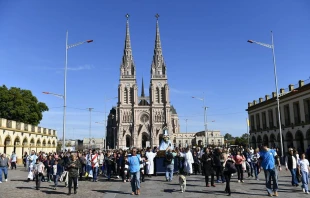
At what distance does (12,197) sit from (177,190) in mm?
6555

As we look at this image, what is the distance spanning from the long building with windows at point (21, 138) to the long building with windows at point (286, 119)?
105 ft

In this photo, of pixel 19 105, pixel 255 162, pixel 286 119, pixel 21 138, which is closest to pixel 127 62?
pixel 19 105

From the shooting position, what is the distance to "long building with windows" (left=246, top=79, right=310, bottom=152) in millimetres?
31875

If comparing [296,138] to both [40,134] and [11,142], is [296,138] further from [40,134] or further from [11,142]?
[40,134]

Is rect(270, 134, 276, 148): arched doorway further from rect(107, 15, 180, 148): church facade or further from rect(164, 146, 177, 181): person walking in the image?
rect(107, 15, 180, 148): church facade

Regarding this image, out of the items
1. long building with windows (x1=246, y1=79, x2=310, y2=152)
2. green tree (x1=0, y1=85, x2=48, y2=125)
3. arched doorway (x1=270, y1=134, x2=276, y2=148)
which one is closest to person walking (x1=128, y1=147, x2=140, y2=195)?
long building with windows (x1=246, y1=79, x2=310, y2=152)

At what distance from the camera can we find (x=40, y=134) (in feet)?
156

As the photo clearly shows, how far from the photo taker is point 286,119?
36250 millimetres

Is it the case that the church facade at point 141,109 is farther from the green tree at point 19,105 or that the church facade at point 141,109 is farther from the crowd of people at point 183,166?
the crowd of people at point 183,166

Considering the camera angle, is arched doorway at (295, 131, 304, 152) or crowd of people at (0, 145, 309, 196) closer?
crowd of people at (0, 145, 309, 196)

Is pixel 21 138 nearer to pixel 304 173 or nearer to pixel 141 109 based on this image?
pixel 304 173

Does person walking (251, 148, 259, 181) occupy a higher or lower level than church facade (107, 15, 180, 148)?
lower

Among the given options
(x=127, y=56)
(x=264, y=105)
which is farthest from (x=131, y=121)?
(x=264, y=105)

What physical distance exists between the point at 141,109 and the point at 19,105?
2223 inches
